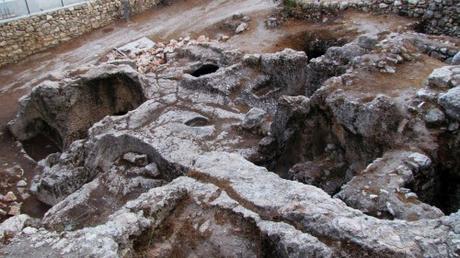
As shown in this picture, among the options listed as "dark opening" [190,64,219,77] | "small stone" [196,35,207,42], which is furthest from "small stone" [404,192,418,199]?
"small stone" [196,35,207,42]

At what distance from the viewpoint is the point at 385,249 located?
5.00 metres

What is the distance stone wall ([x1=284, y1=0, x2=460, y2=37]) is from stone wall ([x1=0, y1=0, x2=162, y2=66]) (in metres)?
7.47

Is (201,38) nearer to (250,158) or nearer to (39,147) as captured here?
(39,147)

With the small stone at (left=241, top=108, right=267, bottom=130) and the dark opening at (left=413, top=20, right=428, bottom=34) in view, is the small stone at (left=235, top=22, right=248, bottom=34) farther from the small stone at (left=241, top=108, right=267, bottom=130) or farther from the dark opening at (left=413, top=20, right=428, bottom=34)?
the small stone at (left=241, top=108, right=267, bottom=130)

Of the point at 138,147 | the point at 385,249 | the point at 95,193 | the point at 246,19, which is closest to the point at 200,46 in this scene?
the point at 246,19

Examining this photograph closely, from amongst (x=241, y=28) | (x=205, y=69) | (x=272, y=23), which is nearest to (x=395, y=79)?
(x=205, y=69)

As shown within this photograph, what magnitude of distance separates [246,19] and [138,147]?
9080 mm

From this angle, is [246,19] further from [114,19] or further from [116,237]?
[116,237]

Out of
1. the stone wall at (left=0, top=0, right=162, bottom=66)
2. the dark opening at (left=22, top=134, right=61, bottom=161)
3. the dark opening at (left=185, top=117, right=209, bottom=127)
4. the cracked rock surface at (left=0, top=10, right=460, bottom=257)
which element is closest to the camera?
the cracked rock surface at (left=0, top=10, right=460, bottom=257)

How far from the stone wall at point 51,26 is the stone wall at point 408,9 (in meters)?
7.47

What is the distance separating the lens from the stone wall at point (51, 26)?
17.4m

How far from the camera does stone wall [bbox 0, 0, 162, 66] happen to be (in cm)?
1744

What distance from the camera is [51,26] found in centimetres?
1822

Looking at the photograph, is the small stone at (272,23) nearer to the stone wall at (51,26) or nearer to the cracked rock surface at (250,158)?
the cracked rock surface at (250,158)
